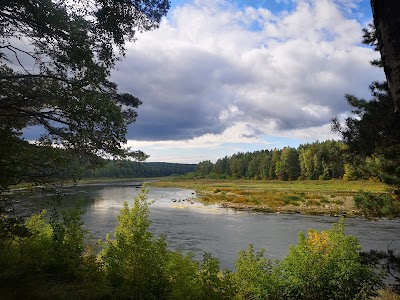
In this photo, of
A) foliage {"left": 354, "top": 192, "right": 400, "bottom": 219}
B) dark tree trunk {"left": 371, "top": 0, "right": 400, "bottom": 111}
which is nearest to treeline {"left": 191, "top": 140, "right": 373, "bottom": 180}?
foliage {"left": 354, "top": 192, "right": 400, "bottom": 219}

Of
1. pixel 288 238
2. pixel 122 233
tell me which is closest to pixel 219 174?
pixel 288 238

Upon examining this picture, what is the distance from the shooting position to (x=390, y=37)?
8.54 ft

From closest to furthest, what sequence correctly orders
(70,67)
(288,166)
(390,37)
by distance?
(390,37) < (70,67) < (288,166)

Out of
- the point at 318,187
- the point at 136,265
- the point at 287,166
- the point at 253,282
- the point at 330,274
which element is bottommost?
the point at 253,282

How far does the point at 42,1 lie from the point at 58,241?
26.7 ft

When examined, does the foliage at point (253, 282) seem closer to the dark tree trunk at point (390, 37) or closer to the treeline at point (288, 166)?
the dark tree trunk at point (390, 37)

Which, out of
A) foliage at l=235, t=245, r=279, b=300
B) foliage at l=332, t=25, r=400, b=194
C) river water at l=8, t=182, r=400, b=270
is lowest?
river water at l=8, t=182, r=400, b=270

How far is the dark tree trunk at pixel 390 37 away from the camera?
8.43 feet

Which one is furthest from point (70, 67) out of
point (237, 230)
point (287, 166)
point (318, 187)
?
point (287, 166)

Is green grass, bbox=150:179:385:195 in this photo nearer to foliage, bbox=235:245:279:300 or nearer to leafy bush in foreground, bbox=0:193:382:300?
leafy bush in foreground, bbox=0:193:382:300

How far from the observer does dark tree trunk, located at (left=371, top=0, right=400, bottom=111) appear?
2570 millimetres

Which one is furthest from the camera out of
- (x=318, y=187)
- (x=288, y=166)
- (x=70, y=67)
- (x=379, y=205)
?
(x=288, y=166)

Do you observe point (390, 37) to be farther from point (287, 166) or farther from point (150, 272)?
point (287, 166)

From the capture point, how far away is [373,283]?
10.3 metres
